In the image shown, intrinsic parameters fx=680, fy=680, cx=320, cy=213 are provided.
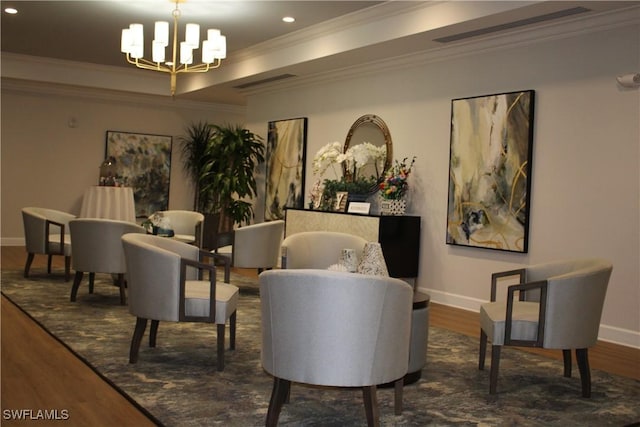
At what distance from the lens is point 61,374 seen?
13.4ft

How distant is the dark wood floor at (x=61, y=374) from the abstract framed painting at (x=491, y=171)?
3.36 feet

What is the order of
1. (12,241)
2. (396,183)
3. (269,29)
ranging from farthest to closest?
(12,241) → (269,29) → (396,183)

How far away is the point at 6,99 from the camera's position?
37.3 ft

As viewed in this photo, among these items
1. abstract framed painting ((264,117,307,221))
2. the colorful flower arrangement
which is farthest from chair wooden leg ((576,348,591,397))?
abstract framed painting ((264,117,307,221))

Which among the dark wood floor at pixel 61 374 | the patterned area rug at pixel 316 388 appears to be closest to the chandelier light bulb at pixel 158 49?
the patterned area rug at pixel 316 388

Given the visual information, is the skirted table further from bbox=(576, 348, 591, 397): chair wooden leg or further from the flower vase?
bbox=(576, 348, 591, 397): chair wooden leg

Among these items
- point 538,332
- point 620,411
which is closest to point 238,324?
point 538,332

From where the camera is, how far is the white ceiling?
5965mm

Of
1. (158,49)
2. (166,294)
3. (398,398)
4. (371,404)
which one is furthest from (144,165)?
(371,404)

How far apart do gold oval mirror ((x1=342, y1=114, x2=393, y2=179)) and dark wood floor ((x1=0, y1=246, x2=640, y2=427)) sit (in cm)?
248

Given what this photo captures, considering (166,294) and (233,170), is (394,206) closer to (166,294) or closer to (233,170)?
(233,170)

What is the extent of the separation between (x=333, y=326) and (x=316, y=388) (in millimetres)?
995

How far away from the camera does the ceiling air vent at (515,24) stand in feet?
18.4

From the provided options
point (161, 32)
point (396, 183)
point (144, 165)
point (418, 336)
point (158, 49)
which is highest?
point (161, 32)
